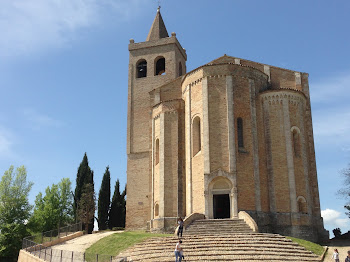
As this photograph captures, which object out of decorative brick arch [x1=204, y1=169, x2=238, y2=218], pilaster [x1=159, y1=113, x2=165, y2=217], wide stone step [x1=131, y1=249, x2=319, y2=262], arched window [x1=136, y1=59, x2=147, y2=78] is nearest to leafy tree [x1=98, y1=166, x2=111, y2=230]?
arched window [x1=136, y1=59, x2=147, y2=78]

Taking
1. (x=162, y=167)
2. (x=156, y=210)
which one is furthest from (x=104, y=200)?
(x=162, y=167)

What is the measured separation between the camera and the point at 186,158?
30.6m

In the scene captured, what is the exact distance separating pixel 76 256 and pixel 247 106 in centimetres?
1633

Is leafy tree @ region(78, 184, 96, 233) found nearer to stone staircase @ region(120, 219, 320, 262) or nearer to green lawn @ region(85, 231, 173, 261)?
green lawn @ region(85, 231, 173, 261)

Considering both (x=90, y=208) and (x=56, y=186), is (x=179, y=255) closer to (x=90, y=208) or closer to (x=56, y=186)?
(x=90, y=208)

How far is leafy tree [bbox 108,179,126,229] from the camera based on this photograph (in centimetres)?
4344

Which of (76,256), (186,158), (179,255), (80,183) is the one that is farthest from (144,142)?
(179,255)

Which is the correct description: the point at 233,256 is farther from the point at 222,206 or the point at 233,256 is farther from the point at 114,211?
the point at 114,211

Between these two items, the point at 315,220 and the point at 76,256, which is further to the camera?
the point at 315,220

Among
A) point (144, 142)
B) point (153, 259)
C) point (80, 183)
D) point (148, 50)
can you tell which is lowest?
point (153, 259)

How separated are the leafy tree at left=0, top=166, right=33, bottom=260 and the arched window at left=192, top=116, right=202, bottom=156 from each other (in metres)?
19.9

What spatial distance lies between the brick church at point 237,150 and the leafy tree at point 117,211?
10.7m

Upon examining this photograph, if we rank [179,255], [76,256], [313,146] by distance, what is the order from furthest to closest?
1. [313,146]
2. [76,256]
3. [179,255]

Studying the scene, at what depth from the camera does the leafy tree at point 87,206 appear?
41062mm
